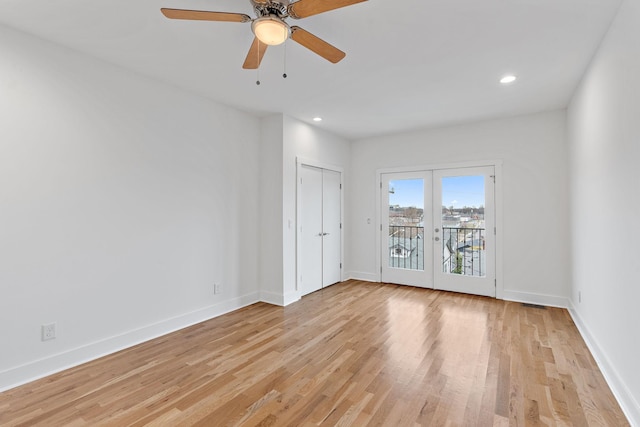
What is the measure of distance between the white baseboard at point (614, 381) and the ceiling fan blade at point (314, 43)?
9.61 ft

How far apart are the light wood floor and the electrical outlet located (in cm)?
32

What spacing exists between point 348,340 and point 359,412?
113 centimetres

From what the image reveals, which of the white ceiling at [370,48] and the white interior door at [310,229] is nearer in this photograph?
the white ceiling at [370,48]

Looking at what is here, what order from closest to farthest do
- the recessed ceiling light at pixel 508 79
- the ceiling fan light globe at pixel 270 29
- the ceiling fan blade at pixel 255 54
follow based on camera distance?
the ceiling fan light globe at pixel 270 29, the ceiling fan blade at pixel 255 54, the recessed ceiling light at pixel 508 79

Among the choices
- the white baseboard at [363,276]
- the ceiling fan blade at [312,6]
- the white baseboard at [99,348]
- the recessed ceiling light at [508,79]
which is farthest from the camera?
the white baseboard at [363,276]

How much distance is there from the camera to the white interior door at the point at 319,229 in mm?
4812

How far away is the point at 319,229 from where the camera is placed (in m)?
5.18

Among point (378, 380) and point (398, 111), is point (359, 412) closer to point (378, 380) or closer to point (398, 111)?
point (378, 380)

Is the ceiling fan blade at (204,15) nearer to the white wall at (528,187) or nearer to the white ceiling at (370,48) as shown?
the white ceiling at (370,48)

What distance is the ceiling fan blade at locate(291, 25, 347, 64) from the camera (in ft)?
6.32

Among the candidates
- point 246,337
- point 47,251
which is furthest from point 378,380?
point 47,251

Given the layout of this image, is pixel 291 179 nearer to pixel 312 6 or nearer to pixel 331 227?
pixel 331 227

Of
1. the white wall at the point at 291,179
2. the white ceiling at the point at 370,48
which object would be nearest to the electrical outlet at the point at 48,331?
the white ceiling at the point at 370,48

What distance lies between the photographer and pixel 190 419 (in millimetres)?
1967
